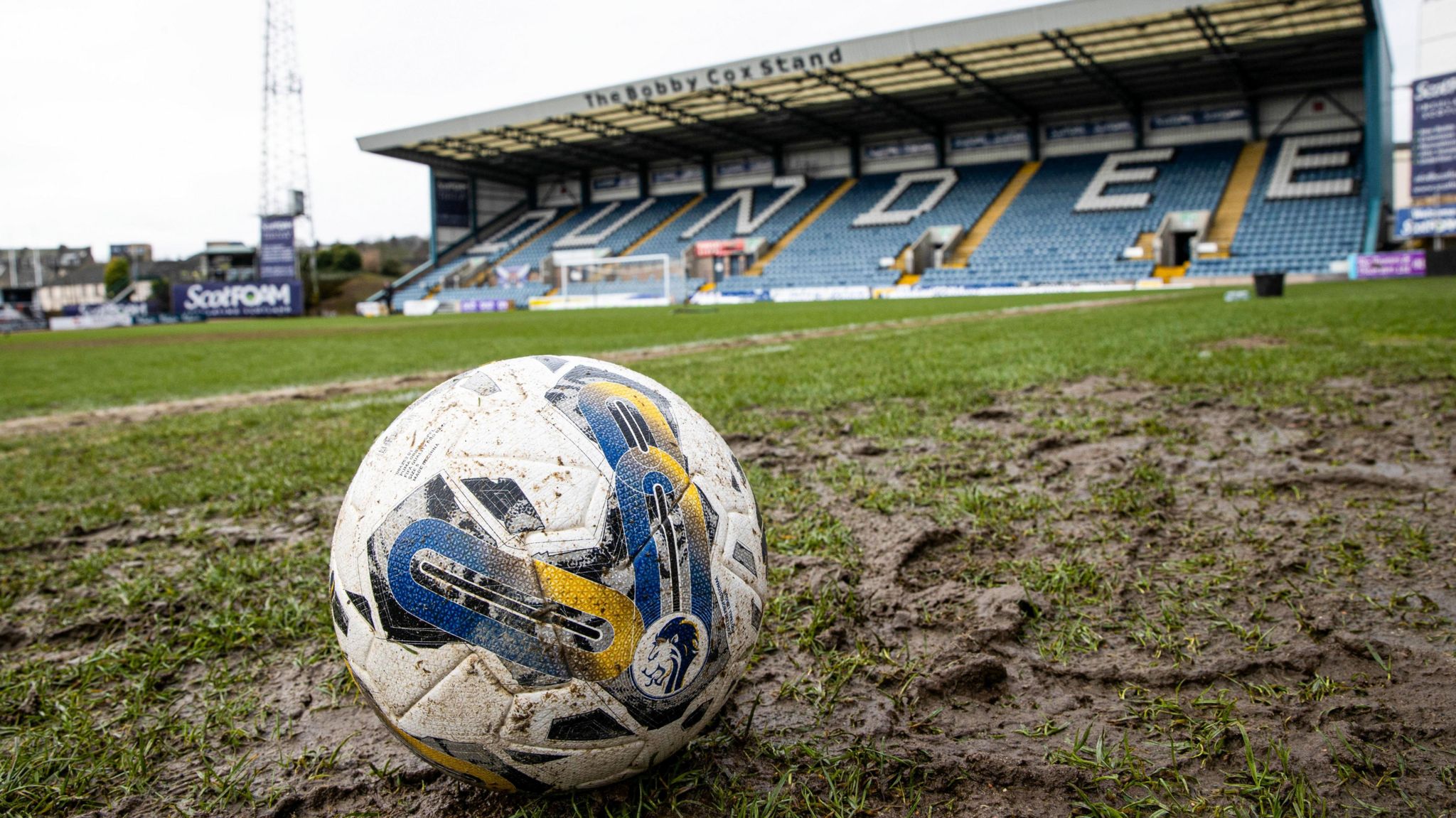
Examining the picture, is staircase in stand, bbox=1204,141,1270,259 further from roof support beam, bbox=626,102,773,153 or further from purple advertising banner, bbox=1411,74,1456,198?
roof support beam, bbox=626,102,773,153

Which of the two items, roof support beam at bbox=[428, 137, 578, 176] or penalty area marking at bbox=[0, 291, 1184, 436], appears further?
roof support beam at bbox=[428, 137, 578, 176]

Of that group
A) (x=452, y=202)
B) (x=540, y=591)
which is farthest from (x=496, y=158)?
(x=540, y=591)

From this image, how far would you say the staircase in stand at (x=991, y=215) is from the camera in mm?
34688

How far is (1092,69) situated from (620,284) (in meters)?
21.3

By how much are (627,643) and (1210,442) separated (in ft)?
11.5

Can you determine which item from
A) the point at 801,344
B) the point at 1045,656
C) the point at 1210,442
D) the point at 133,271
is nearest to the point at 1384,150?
the point at 801,344

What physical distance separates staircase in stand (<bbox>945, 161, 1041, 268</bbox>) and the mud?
3216cm

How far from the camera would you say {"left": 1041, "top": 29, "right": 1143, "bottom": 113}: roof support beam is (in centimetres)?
2733

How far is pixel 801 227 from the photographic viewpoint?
133 feet

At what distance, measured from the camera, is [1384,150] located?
30156mm

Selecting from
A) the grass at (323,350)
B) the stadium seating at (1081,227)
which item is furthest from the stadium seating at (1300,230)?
the grass at (323,350)

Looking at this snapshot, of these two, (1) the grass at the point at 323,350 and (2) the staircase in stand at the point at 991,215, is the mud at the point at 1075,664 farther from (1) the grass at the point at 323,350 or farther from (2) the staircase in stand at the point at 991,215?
(2) the staircase in stand at the point at 991,215

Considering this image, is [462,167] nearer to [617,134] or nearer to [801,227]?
[617,134]

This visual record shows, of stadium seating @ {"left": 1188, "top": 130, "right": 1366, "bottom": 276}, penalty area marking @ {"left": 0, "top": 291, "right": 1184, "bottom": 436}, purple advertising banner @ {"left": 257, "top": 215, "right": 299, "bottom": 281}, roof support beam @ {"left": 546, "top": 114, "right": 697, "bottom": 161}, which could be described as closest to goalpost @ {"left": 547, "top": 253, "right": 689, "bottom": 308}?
roof support beam @ {"left": 546, "top": 114, "right": 697, "bottom": 161}
